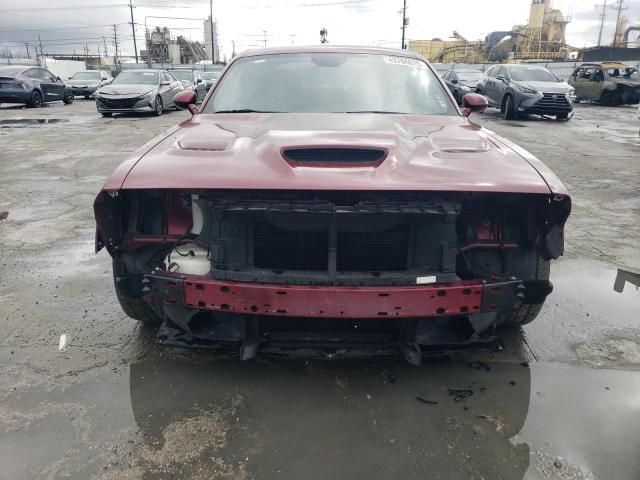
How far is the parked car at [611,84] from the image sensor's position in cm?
1972

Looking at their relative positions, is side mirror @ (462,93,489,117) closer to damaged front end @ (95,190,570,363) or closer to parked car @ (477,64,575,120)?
damaged front end @ (95,190,570,363)

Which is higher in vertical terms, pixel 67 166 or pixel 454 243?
pixel 454 243

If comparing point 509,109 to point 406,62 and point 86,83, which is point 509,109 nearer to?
point 406,62

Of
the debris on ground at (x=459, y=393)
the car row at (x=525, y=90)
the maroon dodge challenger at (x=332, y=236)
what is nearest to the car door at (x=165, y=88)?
the car row at (x=525, y=90)

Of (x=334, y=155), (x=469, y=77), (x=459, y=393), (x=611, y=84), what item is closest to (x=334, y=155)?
(x=334, y=155)

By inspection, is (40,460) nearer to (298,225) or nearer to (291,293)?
(291,293)

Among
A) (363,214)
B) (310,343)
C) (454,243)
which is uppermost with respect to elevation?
(363,214)

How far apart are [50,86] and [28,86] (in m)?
1.41

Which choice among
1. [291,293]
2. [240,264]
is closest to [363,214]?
[291,293]

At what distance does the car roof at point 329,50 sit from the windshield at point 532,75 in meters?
12.1

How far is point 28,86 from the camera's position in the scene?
1703 cm

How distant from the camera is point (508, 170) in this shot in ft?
7.11

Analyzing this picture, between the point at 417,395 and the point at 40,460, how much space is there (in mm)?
1661

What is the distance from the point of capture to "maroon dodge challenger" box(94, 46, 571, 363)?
2086 mm
